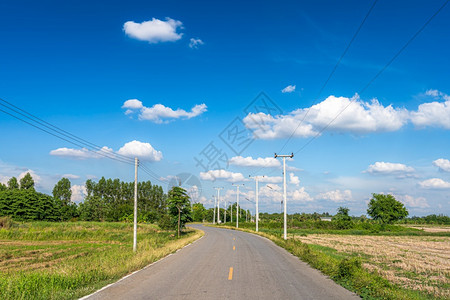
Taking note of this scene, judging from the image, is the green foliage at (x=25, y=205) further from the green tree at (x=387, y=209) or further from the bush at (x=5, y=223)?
the green tree at (x=387, y=209)

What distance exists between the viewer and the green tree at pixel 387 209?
335 ft

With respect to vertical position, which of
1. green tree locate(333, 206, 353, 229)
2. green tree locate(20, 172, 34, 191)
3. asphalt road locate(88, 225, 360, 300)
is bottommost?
green tree locate(333, 206, 353, 229)

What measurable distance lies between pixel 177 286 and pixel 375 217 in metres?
112

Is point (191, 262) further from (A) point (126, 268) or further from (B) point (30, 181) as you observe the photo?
(B) point (30, 181)

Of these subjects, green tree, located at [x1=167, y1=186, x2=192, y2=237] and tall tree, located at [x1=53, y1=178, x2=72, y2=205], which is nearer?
green tree, located at [x1=167, y1=186, x2=192, y2=237]

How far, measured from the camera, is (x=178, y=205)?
41094mm

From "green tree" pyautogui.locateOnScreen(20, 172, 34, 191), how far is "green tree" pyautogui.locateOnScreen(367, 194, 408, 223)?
11125cm

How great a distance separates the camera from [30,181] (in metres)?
92.9

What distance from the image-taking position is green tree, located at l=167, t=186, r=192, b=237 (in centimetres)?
4109

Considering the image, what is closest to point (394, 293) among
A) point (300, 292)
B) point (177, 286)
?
point (300, 292)

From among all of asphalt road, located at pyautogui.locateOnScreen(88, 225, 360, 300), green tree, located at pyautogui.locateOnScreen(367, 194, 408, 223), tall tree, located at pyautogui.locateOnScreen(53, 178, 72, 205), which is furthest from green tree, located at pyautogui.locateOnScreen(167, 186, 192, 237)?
green tree, located at pyautogui.locateOnScreen(367, 194, 408, 223)

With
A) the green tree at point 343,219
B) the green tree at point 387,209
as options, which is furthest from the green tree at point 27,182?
the green tree at point 387,209

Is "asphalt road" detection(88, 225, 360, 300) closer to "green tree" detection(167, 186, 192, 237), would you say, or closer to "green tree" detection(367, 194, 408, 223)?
"green tree" detection(167, 186, 192, 237)

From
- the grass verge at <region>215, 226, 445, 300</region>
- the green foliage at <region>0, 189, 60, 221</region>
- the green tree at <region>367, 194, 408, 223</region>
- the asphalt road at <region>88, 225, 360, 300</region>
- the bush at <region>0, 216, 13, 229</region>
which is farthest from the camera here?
the green tree at <region>367, 194, 408, 223</region>
